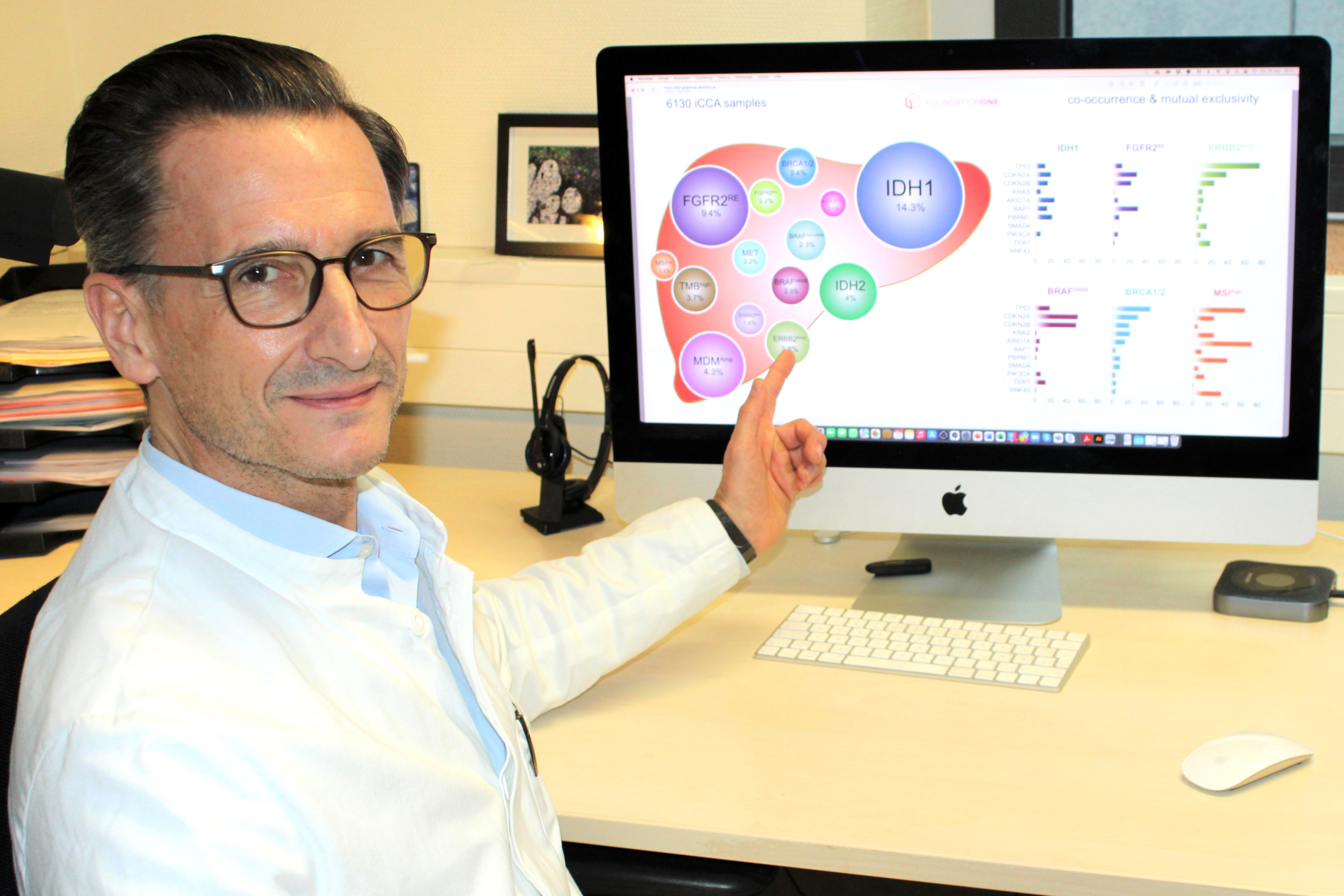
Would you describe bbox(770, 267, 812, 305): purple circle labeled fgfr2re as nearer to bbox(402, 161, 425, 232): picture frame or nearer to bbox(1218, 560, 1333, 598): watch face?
bbox(1218, 560, 1333, 598): watch face

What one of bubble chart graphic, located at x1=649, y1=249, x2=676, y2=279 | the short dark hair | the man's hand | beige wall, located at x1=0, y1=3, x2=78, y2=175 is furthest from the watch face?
beige wall, located at x1=0, y1=3, x2=78, y2=175

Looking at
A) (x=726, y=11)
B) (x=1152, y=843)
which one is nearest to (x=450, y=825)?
(x=1152, y=843)

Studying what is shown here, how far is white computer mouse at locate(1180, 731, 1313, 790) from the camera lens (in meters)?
0.86

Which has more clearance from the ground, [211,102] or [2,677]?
[211,102]

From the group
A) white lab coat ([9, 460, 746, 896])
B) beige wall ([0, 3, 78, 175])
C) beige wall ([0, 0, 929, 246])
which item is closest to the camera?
white lab coat ([9, 460, 746, 896])

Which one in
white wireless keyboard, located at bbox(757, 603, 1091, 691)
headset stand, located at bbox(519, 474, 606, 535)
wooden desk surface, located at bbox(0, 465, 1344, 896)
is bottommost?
wooden desk surface, located at bbox(0, 465, 1344, 896)

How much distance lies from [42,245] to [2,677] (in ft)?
3.79

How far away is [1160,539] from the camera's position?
1152 millimetres

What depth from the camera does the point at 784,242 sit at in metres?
1.20

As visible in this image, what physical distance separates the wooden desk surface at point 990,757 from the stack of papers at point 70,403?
783 millimetres

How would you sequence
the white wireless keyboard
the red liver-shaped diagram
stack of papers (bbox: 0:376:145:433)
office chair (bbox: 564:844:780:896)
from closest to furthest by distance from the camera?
office chair (bbox: 564:844:780:896) < the white wireless keyboard < the red liver-shaped diagram < stack of papers (bbox: 0:376:145:433)

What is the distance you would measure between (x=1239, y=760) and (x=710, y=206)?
2.37 feet

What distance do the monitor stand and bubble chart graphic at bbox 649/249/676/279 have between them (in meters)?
0.42

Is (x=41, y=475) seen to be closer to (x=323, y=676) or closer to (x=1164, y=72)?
(x=323, y=676)
